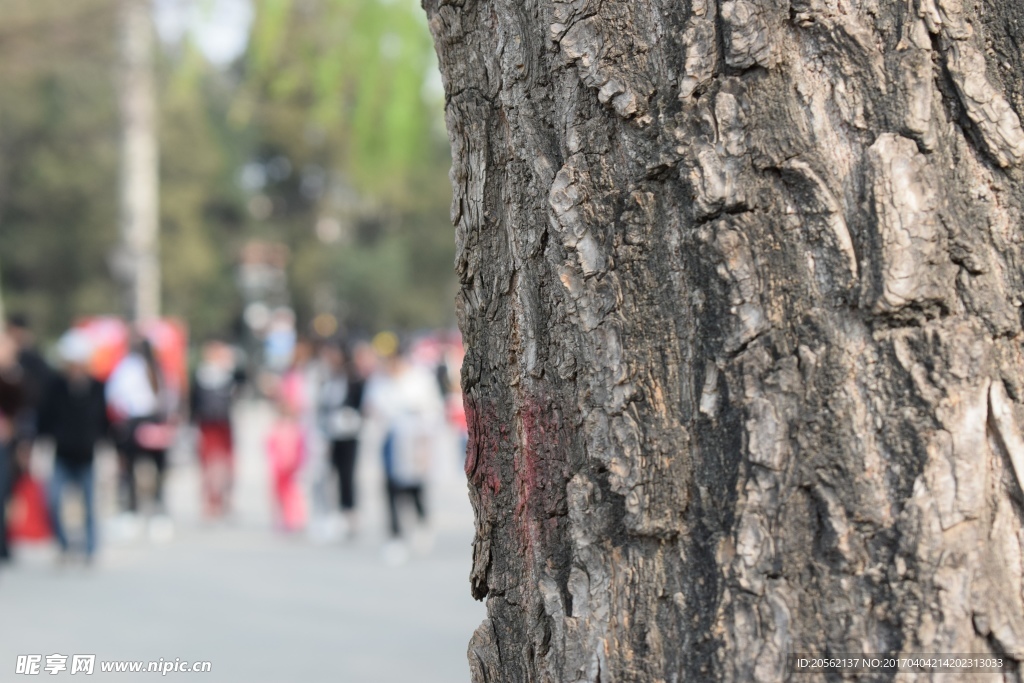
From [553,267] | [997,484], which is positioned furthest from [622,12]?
[997,484]

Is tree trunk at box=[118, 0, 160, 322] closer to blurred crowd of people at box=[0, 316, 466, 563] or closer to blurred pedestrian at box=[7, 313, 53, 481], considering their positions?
blurred crowd of people at box=[0, 316, 466, 563]

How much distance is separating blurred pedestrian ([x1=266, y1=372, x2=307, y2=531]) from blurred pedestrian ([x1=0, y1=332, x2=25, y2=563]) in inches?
98.5

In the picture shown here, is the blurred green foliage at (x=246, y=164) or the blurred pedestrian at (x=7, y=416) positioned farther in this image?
the blurred green foliage at (x=246, y=164)

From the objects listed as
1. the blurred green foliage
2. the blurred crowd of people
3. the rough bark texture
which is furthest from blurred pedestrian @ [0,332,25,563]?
the rough bark texture

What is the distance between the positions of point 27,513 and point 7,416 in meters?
1.12

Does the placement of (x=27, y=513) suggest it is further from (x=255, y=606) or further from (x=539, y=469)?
(x=539, y=469)

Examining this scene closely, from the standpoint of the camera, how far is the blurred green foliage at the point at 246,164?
1354 centimetres

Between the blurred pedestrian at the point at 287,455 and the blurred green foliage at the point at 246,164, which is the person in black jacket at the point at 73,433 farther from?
the blurred green foliage at the point at 246,164

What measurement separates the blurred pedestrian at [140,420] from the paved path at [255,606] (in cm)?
38

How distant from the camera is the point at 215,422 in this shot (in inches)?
446

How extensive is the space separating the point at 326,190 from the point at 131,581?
39.7m

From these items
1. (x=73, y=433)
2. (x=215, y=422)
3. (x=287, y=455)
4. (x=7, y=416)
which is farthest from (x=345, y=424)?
(x=7, y=416)

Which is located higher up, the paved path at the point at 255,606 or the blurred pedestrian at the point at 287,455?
the blurred pedestrian at the point at 287,455

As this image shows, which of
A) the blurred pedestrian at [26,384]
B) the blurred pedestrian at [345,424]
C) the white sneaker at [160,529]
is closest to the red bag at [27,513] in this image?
the blurred pedestrian at [26,384]
